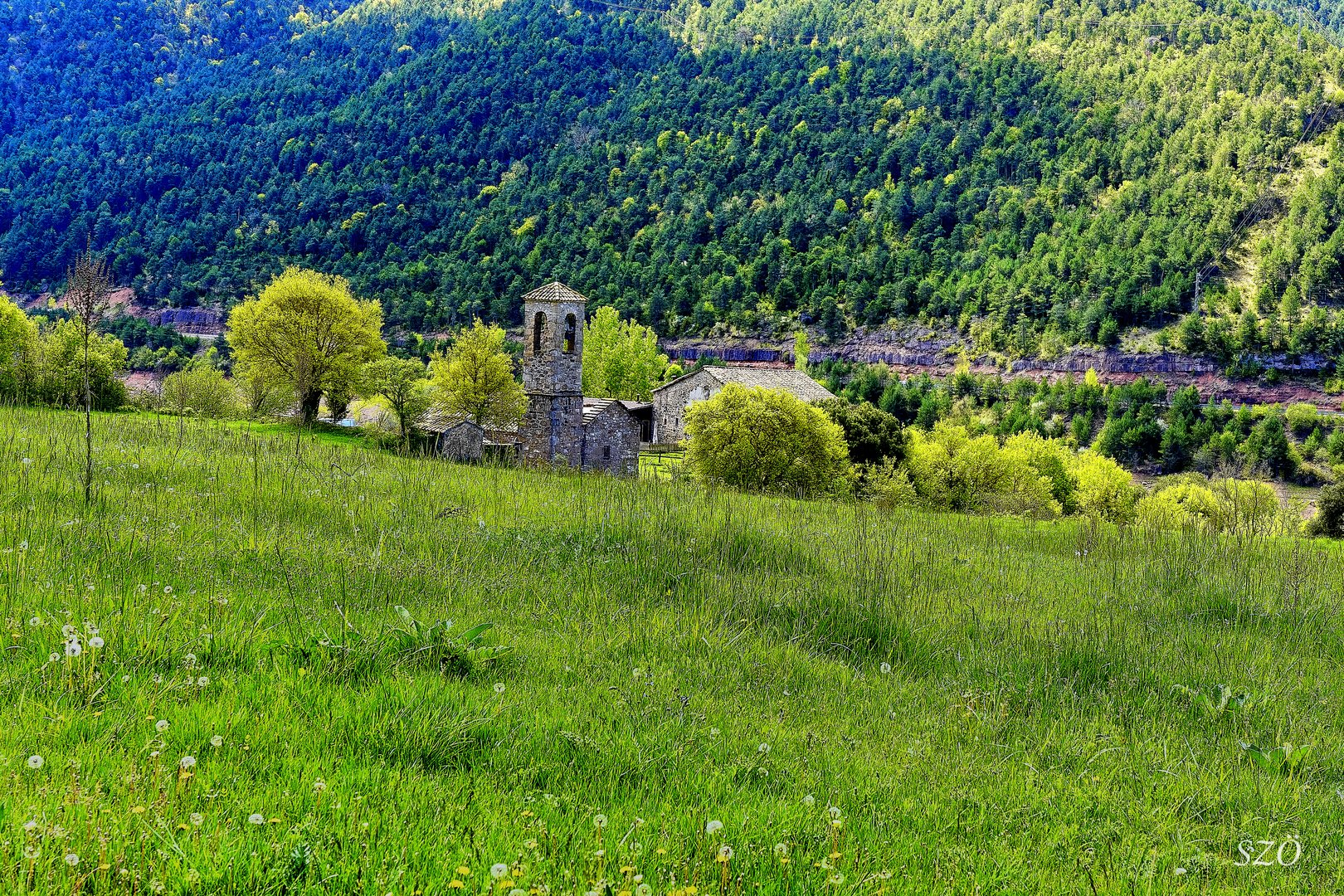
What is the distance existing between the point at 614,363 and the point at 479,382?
113ft

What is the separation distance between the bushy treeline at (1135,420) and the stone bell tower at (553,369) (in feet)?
181

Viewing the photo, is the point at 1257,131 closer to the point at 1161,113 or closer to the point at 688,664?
the point at 1161,113

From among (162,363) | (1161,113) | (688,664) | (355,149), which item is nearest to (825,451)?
(688,664)

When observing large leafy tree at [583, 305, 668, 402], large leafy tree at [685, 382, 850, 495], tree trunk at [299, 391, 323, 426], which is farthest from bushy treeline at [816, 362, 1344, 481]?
tree trunk at [299, 391, 323, 426]

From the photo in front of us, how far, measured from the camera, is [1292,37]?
15850 cm

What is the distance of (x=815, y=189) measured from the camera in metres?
162

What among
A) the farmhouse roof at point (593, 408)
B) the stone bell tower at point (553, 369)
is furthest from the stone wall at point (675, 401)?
the stone bell tower at point (553, 369)

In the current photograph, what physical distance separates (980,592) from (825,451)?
104 ft

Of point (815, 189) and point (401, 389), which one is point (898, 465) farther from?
point (815, 189)

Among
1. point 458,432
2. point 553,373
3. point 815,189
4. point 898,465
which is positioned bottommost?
point 898,465

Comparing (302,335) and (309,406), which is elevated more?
(302,335)

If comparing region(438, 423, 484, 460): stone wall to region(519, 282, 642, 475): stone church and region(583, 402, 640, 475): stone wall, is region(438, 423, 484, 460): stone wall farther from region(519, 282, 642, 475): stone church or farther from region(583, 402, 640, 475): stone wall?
region(519, 282, 642, 475): stone church

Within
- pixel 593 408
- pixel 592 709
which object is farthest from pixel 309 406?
pixel 592 709

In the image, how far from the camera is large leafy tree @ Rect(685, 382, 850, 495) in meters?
37.2
